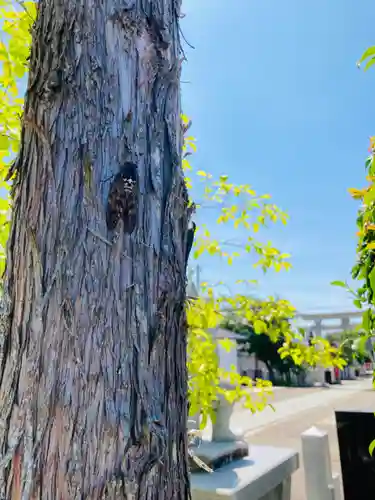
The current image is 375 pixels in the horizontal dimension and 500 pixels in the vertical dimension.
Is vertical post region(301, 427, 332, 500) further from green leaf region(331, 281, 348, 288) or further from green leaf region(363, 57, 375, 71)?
green leaf region(363, 57, 375, 71)

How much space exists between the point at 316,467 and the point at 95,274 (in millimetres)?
3382

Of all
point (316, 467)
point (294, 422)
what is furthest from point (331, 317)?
point (316, 467)

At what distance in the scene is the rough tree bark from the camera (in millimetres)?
699

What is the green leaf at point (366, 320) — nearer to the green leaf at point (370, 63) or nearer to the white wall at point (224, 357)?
the green leaf at point (370, 63)

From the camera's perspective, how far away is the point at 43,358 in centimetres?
73

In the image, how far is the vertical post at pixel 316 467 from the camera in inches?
134

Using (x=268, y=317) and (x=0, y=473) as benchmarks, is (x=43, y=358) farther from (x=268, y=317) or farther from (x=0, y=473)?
(x=268, y=317)

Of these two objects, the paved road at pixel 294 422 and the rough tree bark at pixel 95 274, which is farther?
the paved road at pixel 294 422

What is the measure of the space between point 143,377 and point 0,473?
0.89 feet

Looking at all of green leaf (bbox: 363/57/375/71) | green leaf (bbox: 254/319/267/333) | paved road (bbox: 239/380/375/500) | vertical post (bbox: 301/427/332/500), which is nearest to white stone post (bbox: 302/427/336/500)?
vertical post (bbox: 301/427/332/500)

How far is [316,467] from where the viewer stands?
346cm

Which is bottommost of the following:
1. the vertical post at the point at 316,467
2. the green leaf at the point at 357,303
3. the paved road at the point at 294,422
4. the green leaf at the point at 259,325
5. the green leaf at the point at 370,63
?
the paved road at the point at 294,422

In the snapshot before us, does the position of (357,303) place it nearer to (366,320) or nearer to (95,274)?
(366,320)

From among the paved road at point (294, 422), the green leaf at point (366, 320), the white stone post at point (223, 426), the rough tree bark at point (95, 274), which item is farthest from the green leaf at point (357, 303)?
the paved road at point (294, 422)
